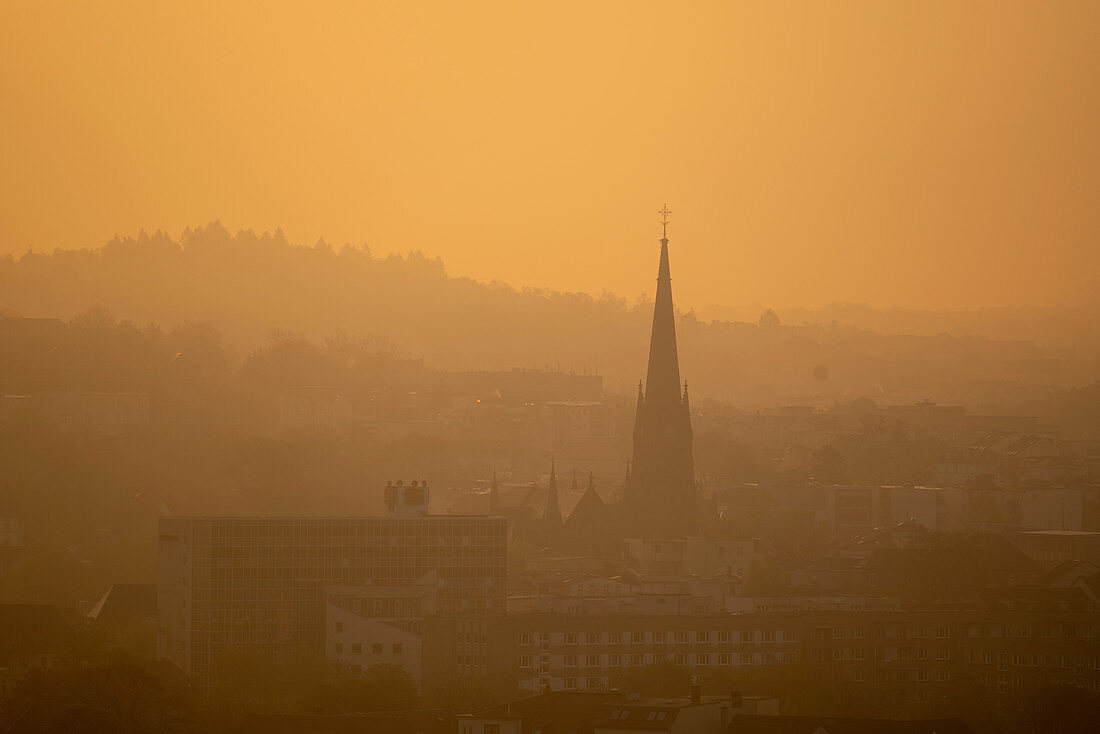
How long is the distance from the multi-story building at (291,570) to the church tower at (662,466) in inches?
1102

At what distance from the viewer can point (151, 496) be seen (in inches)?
4712

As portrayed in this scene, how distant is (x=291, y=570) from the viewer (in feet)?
242

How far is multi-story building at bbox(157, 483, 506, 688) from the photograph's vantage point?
7275 cm

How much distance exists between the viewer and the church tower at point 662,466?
336 feet

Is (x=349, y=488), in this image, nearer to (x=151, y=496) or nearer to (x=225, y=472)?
(x=225, y=472)

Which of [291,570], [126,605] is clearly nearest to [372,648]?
[291,570]

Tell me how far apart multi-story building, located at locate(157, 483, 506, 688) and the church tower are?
27990mm

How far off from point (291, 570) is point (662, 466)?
1257 inches

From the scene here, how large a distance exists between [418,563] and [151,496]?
48348 millimetres

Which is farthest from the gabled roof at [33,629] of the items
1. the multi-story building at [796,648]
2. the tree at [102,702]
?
the tree at [102,702]

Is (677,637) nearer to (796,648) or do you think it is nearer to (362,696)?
(796,648)

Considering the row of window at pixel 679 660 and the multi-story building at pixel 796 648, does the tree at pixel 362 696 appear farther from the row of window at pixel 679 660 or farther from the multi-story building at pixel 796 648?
the row of window at pixel 679 660

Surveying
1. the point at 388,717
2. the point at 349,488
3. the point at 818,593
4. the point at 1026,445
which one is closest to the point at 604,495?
the point at 349,488

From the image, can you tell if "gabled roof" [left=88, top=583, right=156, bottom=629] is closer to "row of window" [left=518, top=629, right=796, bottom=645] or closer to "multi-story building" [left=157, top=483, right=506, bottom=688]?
"multi-story building" [left=157, top=483, right=506, bottom=688]
